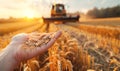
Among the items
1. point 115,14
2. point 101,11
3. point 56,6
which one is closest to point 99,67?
point 56,6

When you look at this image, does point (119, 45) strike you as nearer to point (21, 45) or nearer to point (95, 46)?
point (95, 46)

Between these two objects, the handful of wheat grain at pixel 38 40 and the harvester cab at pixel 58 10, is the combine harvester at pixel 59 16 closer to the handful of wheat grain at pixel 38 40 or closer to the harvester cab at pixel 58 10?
the harvester cab at pixel 58 10

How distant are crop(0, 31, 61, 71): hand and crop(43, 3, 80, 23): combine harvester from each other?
2182 centimetres

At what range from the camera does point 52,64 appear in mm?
4270

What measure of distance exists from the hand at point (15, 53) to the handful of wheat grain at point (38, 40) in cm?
5

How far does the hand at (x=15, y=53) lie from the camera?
2.92 metres

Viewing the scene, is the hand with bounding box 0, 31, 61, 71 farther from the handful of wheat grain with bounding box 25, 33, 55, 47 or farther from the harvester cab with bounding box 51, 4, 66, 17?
the harvester cab with bounding box 51, 4, 66, 17

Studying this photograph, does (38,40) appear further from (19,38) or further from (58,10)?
(58,10)

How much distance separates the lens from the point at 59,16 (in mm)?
26547

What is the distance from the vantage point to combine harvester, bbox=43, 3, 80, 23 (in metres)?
25.1

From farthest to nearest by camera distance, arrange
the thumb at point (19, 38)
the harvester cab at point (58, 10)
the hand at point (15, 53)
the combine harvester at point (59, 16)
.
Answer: the harvester cab at point (58, 10) → the combine harvester at point (59, 16) → the thumb at point (19, 38) → the hand at point (15, 53)

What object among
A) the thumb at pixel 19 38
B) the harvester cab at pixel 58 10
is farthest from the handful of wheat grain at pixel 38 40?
the harvester cab at pixel 58 10

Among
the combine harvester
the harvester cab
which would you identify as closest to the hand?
the combine harvester

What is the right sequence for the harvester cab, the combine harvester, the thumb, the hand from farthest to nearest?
the harvester cab
the combine harvester
the thumb
the hand
